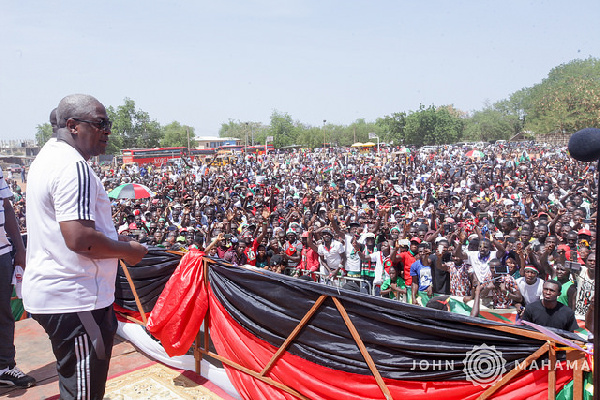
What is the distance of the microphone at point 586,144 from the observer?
1200 millimetres

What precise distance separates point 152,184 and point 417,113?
45.3 meters

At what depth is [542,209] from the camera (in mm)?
10586

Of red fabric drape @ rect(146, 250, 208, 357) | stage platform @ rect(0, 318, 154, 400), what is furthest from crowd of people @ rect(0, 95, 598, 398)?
red fabric drape @ rect(146, 250, 208, 357)

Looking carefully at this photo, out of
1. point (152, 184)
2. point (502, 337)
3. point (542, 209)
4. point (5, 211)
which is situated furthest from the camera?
point (152, 184)

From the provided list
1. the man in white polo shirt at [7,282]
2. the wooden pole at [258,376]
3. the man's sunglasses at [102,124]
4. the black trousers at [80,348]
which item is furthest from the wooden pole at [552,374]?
the man in white polo shirt at [7,282]

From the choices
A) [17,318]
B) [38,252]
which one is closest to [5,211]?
[38,252]

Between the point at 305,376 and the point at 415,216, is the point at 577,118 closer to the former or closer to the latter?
the point at 415,216

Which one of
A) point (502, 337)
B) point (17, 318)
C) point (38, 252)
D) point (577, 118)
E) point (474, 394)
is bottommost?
point (17, 318)

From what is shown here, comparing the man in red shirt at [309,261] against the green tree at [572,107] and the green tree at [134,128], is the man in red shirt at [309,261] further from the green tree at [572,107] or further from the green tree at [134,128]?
the green tree at [134,128]

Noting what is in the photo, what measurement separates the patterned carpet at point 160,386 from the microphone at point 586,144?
10.7ft

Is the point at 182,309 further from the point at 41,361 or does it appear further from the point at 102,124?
the point at 102,124

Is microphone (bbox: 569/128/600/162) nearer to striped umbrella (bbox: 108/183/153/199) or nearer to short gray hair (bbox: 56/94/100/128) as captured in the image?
short gray hair (bbox: 56/94/100/128)

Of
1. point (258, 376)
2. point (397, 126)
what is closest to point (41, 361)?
point (258, 376)

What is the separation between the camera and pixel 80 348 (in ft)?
6.27
